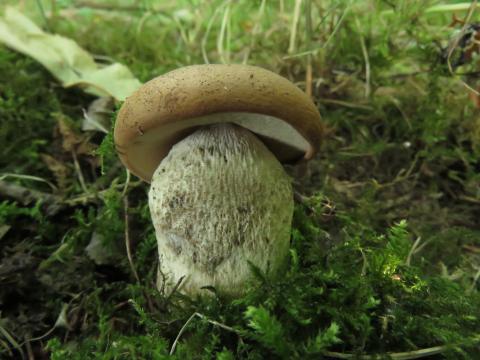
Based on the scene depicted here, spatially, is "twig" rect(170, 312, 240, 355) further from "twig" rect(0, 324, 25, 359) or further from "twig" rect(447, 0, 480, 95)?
"twig" rect(447, 0, 480, 95)

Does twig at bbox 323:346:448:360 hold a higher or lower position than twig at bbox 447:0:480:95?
lower

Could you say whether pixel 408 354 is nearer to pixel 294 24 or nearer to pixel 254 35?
pixel 294 24

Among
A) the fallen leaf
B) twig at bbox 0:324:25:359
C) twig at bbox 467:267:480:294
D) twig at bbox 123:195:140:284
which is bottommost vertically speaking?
twig at bbox 467:267:480:294

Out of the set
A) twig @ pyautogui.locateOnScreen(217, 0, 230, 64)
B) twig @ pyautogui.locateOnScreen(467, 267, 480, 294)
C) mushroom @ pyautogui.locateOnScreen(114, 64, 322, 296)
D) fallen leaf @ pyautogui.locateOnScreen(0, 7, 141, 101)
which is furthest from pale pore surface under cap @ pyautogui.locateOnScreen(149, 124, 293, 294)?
twig @ pyautogui.locateOnScreen(217, 0, 230, 64)

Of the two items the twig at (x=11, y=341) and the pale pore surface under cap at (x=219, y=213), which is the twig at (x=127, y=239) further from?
the twig at (x=11, y=341)

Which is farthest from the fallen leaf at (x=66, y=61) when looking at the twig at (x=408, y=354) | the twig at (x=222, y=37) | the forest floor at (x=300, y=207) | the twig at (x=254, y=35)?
A: the twig at (x=408, y=354)

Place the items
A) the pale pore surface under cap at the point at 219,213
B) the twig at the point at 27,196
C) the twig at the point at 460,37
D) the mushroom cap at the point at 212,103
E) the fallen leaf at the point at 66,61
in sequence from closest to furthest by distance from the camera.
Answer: the mushroom cap at the point at 212,103, the pale pore surface under cap at the point at 219,213, the twig at the point at 27,196, the twig at the point at 460,37, the fallen leaf at the point at 66,61

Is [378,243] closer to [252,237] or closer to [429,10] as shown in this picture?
[252,237]

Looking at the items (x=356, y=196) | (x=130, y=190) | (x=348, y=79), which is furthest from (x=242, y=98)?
(x=348, y=79)
